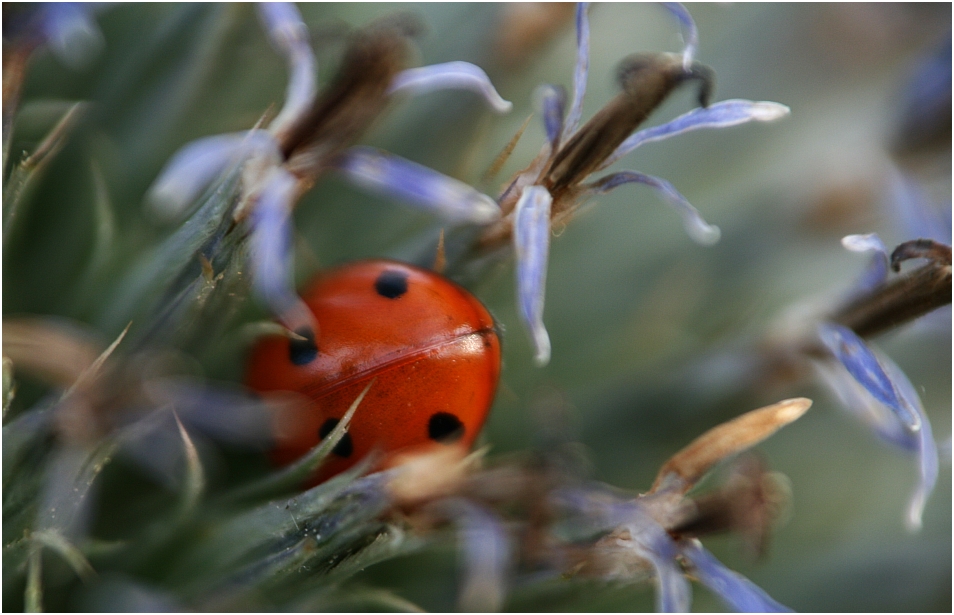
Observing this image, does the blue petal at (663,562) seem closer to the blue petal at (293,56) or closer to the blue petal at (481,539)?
the blue petal at (481,539)

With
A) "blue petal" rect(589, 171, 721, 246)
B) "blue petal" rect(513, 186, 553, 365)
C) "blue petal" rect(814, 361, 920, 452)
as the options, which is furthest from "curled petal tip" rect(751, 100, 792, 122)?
"blue petal" rect(814, 361, 920, 452)

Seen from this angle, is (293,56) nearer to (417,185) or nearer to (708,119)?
(417,185)

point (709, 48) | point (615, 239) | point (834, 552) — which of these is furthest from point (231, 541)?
point (709, 48)

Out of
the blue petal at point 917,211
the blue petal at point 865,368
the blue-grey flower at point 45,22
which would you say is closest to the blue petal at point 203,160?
the blue-grey flower at point 45,22

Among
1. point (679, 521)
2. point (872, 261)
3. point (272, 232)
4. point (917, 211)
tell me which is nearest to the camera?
point (272, 232)

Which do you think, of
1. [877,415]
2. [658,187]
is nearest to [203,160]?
[658,187]

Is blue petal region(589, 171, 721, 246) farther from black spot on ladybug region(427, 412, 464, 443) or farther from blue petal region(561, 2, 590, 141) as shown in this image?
black spot on ladybug region(427, 412, 464, 443)

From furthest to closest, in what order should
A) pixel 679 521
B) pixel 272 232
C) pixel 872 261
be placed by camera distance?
pixel 872 261
pixel 679 521
pixel 272 232
